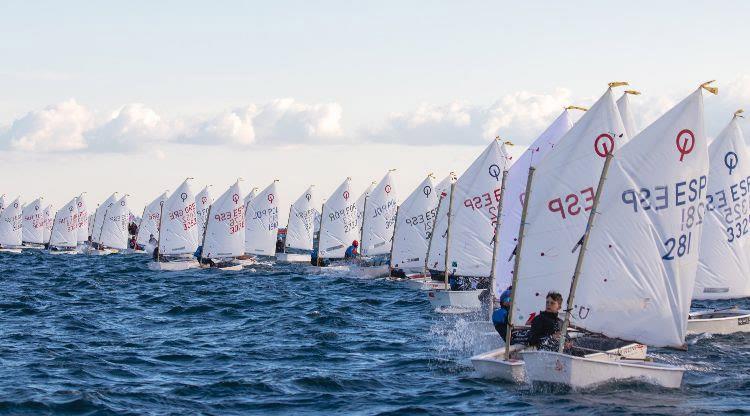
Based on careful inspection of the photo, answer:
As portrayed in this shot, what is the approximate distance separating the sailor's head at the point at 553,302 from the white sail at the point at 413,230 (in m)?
33.1

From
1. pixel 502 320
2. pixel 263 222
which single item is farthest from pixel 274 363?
pixel 263 222

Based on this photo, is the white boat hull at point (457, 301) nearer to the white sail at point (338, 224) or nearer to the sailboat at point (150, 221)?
the white sail at point (338, 224)

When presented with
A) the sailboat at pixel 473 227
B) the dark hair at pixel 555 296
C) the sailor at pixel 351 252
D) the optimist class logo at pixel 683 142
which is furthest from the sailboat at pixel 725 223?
the sailor at pixel 351 252

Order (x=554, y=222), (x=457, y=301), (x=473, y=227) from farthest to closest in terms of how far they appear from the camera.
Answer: (x=473, y=227)
(x=457, y=301)
(x=554, y=222)

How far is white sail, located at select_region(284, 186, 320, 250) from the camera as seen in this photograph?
80750 mm

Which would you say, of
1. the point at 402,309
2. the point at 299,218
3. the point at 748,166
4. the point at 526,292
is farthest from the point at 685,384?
the point at 299,218

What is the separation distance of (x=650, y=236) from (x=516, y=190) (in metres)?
8.34

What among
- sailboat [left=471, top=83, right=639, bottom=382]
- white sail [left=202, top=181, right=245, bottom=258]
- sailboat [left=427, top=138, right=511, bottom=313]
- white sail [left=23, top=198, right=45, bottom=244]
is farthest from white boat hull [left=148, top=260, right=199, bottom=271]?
white sail [left=23, top=198, right=45, bottom=244]

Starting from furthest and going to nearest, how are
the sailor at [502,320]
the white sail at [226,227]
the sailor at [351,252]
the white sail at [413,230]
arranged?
the sailor at [351,252]
the white sail at [226,227]
the white sail at [413,230]
the sailor at [502,320]

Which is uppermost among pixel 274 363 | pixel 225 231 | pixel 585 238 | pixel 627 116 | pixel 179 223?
pixel 627 116

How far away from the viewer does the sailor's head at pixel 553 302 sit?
1930 cm

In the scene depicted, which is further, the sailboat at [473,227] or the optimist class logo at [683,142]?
the sailboat at [473,227]

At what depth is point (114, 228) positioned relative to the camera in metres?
99.0

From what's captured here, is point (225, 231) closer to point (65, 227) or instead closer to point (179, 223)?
point (179, 223)
